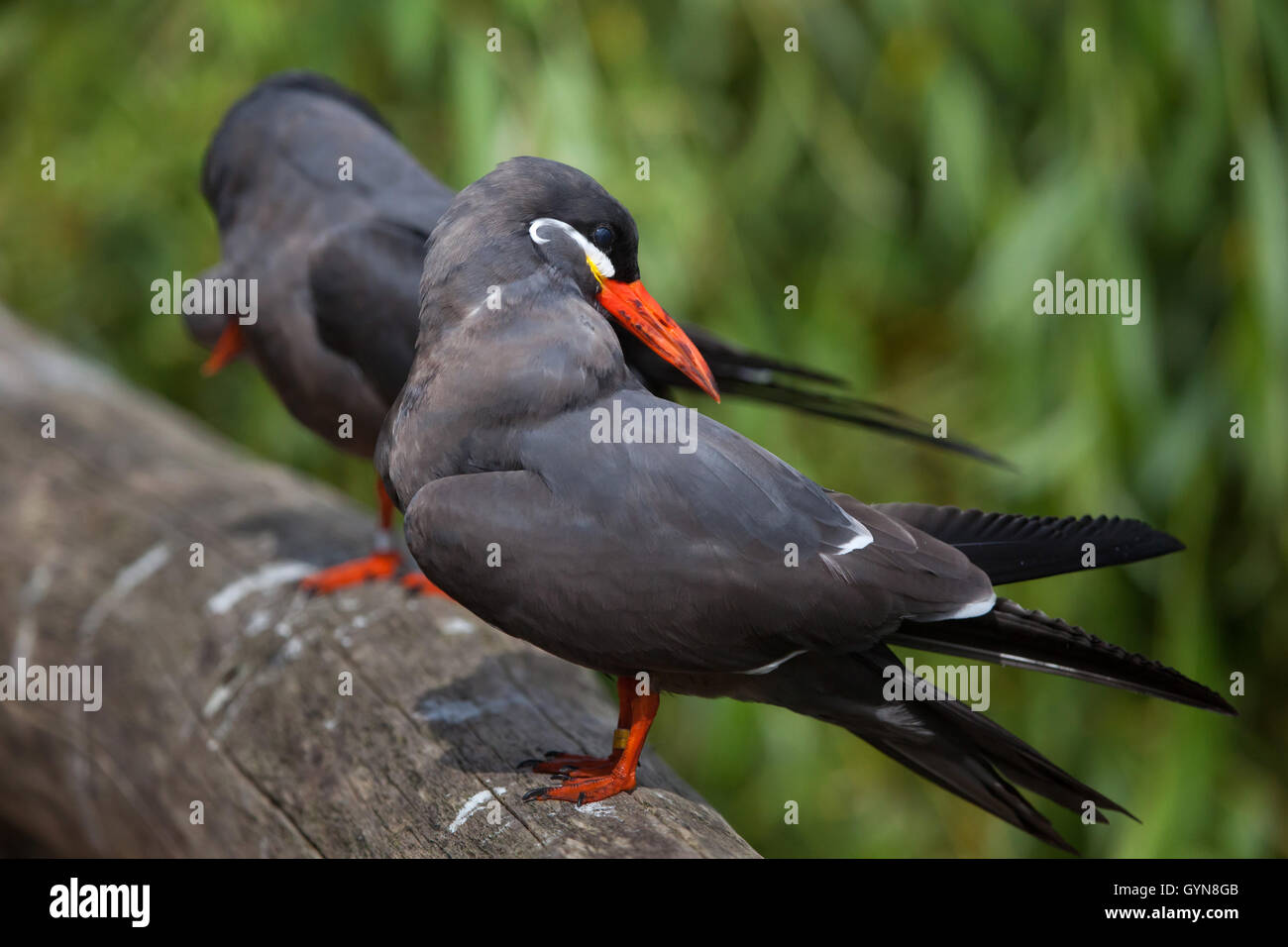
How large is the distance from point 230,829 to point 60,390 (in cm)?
177

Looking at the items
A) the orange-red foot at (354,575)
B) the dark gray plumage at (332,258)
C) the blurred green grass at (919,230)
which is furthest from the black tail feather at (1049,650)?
the blurred green grass at (919,230)

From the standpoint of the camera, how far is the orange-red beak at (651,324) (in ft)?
6.03

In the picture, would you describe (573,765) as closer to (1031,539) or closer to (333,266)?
(1031,539)

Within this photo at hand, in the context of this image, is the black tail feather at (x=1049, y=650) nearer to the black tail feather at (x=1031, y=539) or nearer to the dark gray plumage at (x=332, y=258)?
the black tail feather at (x=1031, y=539)

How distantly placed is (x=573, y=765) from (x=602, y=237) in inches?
30.5

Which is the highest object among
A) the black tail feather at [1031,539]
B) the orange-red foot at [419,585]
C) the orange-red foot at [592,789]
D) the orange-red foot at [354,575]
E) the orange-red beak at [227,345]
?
the orange-red beak at [227,345]

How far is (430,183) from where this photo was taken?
2729 mm

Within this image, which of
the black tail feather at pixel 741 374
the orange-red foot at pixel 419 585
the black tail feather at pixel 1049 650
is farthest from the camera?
the orange-red foot at pixel 419 585

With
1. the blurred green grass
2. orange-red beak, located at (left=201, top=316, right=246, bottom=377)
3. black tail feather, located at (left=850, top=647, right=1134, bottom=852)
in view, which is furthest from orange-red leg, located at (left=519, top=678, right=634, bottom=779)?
the blurred green grass

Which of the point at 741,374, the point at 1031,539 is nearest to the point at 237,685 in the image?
the point at 741,374

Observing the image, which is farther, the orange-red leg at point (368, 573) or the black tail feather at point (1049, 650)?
the orange-red leg at point (368, 573)

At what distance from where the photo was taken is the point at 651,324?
1.87 meters

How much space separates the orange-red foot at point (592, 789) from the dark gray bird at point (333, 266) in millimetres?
789
